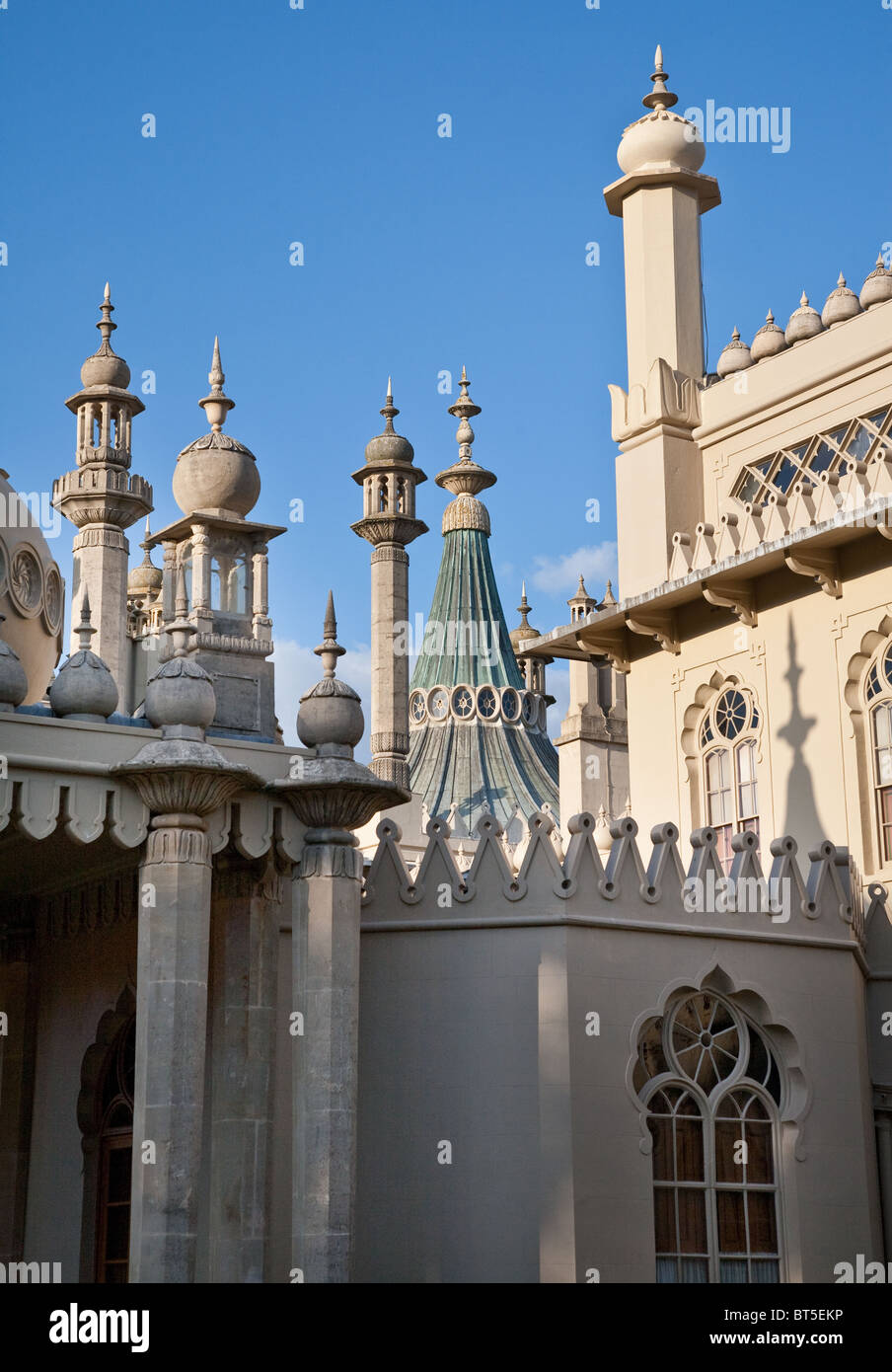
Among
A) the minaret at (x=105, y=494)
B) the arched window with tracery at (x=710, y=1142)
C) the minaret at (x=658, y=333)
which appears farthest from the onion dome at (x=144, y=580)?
the arched window with tracery at (x=710, y=1142)

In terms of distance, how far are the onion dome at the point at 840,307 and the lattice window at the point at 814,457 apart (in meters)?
1.46

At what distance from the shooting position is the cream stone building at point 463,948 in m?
13.5

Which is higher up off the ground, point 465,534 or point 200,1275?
point 465,534

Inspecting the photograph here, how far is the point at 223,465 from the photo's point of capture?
16.0 meters

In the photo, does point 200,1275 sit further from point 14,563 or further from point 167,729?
point 14,563

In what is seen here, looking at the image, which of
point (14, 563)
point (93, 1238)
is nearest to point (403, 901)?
point (93, 1238)

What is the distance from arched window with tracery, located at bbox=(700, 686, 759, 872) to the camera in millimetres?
20719

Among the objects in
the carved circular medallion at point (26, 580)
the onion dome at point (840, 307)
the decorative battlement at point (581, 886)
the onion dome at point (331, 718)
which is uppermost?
the onion dome at point (840, 307)

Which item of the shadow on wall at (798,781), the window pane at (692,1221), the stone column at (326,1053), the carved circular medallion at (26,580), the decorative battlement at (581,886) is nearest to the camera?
the stone column at (326,1053)

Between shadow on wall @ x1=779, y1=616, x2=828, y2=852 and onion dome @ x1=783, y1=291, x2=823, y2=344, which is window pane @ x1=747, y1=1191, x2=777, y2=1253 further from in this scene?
onion dome @ x1=783, y1=291, x2=823, y2=344

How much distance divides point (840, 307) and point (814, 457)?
1853 mm

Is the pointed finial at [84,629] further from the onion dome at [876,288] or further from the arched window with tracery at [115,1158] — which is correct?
the onion dome at [876,288]

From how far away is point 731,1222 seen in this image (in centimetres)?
1581
